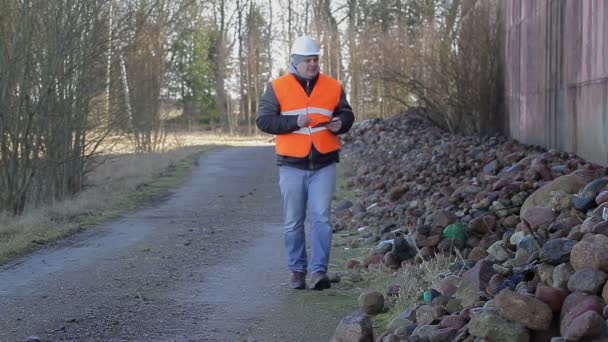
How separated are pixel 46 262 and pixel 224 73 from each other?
156ft

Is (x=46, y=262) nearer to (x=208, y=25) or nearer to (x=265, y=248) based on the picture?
(x=265, y=248)

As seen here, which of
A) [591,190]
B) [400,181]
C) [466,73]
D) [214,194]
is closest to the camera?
[591,190]

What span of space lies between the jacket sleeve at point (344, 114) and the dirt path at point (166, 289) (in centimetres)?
127

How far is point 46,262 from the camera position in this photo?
939 cm

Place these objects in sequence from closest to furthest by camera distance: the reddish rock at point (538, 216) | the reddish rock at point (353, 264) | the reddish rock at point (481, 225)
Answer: the reddish rock at point (538, 216) < the reddish rock at point (481, 225) < the reddish rock at point (353, 264)

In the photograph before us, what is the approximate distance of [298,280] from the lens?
7.92 m

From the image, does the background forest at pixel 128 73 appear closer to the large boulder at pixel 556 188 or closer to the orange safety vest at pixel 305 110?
the orange safety vest at pixel 305 110

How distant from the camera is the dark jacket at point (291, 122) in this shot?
7801 millimetres

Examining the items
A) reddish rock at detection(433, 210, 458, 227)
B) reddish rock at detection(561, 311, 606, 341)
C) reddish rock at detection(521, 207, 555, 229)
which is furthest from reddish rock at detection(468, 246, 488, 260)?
reddish rock at detection(561, 311, 606, 341)

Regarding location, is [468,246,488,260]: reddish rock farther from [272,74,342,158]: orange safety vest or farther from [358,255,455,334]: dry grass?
[272,74,342,158]: orange safety vest

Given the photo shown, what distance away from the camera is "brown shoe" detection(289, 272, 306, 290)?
7.90 m

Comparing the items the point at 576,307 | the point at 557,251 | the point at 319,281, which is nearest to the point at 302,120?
the point at 319,281

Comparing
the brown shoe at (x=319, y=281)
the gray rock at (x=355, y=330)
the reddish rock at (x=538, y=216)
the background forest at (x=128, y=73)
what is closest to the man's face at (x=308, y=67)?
the brown shoe at (x=319, y=281)

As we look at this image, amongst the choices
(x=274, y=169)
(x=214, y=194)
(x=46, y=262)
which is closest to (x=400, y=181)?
(x=214, y=194)
